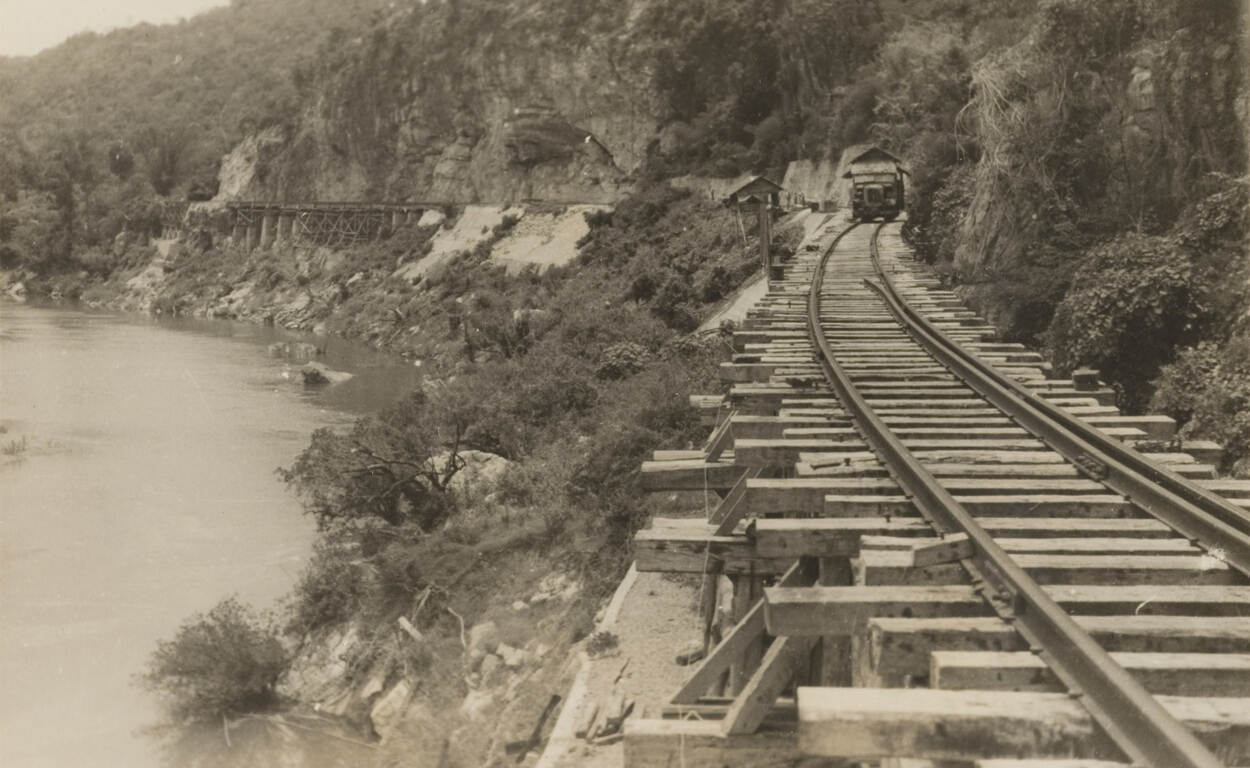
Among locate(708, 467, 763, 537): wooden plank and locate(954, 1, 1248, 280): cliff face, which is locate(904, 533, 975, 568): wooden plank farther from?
locate(954, 1, 1248, 280): cliff face

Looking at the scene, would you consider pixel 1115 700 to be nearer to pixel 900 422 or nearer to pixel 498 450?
pixel 900 422

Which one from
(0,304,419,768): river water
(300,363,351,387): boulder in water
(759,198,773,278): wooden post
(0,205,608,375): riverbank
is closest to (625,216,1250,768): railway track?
(0,304,419,768): river water

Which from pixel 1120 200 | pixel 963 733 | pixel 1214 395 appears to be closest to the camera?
pixel 963 733

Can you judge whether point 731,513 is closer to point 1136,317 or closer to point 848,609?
point 848,609

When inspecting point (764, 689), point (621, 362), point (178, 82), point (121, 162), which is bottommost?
point (621, 362)

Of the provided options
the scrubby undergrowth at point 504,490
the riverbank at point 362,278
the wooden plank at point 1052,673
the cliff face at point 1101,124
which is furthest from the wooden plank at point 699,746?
the riverbank at point 362,278

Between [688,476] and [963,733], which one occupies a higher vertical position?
[963,733]

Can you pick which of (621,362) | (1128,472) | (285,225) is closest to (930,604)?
(1128,472)
